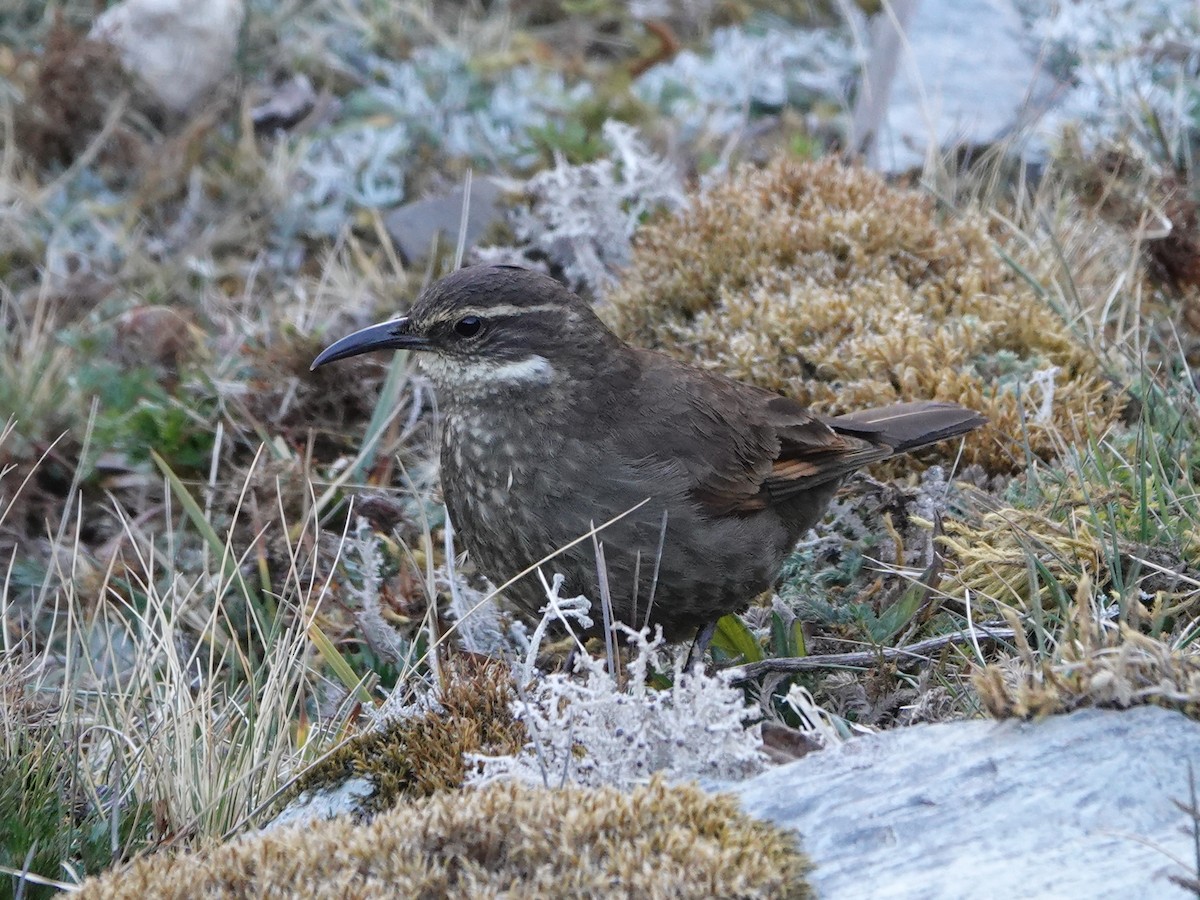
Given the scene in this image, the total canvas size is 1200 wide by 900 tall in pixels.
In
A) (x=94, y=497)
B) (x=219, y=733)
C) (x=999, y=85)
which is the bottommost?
(x=94, y=497)

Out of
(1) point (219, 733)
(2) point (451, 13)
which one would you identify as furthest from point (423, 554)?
(2) point (451, 13)

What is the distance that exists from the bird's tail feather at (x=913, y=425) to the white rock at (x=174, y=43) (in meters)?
6.07

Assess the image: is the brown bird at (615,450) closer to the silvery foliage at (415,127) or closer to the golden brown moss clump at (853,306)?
the golden brown moss clump at (853,306)

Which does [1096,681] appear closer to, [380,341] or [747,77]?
[380,341]

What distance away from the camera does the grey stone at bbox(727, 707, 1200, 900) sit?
288 centimetres

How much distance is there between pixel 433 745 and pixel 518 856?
37.4 inches

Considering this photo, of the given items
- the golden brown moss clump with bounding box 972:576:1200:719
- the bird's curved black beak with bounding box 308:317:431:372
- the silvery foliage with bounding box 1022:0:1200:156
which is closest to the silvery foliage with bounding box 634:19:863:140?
the silvery foliage with bounding box 1022:0:1200:156

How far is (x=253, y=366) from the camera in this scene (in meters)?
7.11

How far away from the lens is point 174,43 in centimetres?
968

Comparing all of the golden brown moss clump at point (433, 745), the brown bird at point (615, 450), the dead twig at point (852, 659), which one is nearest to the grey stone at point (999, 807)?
the golden brown moss clump at point (433, 745)

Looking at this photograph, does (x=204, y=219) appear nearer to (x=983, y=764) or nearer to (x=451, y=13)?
(x=451, y=13)

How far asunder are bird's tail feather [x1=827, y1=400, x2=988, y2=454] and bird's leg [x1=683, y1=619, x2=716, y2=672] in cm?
100

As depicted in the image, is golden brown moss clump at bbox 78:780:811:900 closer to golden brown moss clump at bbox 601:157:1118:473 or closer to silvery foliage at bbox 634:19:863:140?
golden brown moss clump at bbox 601:157:1118:473

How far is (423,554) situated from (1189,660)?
3.45 meters
